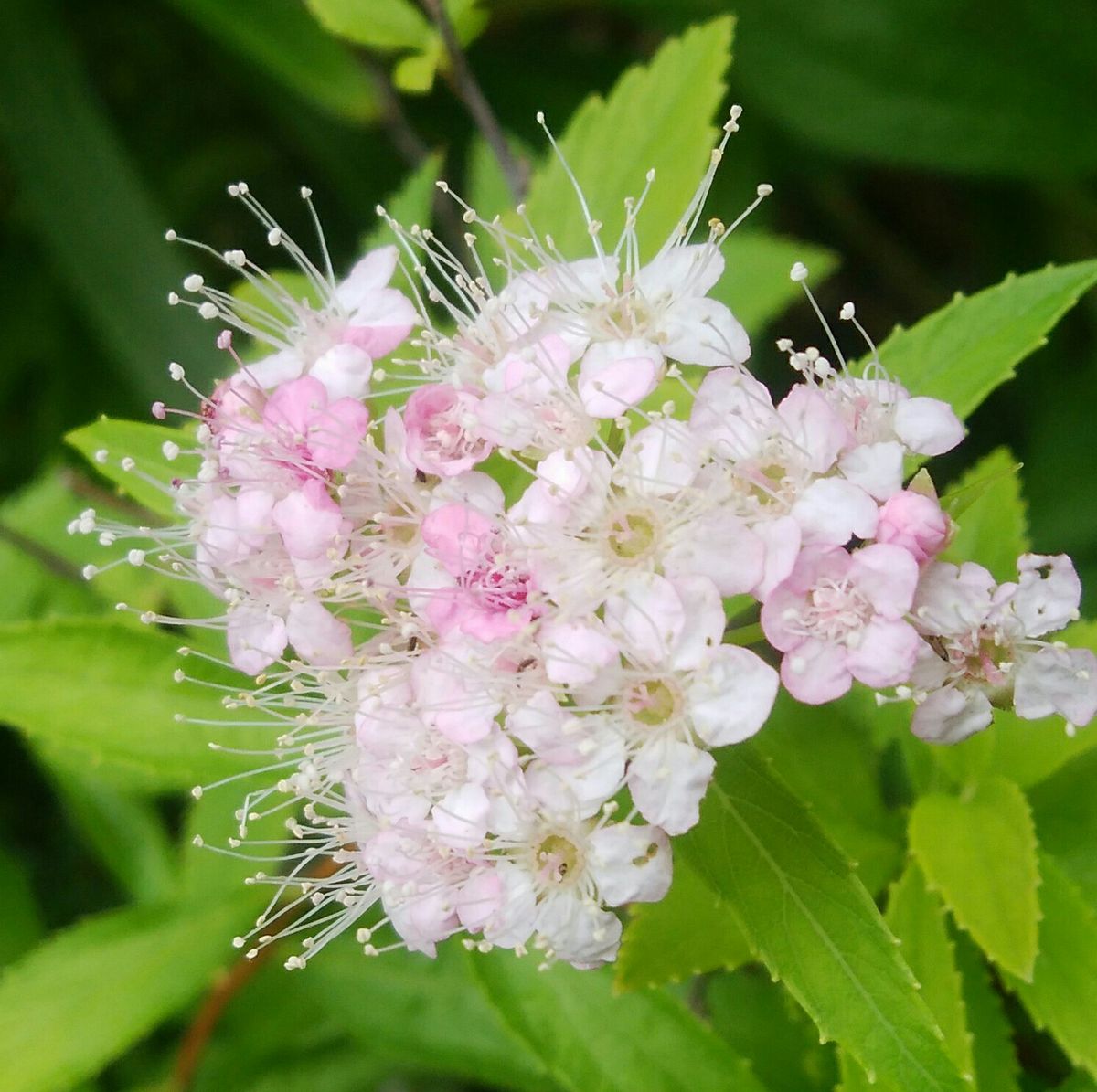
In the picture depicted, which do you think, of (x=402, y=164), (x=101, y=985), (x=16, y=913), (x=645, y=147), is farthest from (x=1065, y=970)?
(x=402, y=164)

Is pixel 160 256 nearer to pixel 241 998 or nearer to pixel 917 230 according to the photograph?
pixel 241 998

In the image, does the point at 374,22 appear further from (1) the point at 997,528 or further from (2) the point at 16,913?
(2) the point at 16,913

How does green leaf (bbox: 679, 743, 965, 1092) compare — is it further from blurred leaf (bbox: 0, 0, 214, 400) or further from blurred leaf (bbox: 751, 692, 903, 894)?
blurred leaf (bbox: 0, 0, 214, 400)

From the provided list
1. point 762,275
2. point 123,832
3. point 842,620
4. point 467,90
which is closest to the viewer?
point 842,620

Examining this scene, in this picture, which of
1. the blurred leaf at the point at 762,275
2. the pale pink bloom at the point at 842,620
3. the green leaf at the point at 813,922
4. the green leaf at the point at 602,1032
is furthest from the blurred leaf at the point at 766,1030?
the blurred leaf at the point at 762,275

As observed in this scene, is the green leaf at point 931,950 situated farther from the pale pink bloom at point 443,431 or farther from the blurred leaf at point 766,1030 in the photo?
the pale pink bloom at point 443,431

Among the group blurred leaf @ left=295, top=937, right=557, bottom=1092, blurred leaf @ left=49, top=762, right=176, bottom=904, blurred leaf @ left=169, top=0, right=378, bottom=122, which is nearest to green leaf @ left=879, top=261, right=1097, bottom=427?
blurred leaf @ left=295, top=937, right=557, bottom=1092
